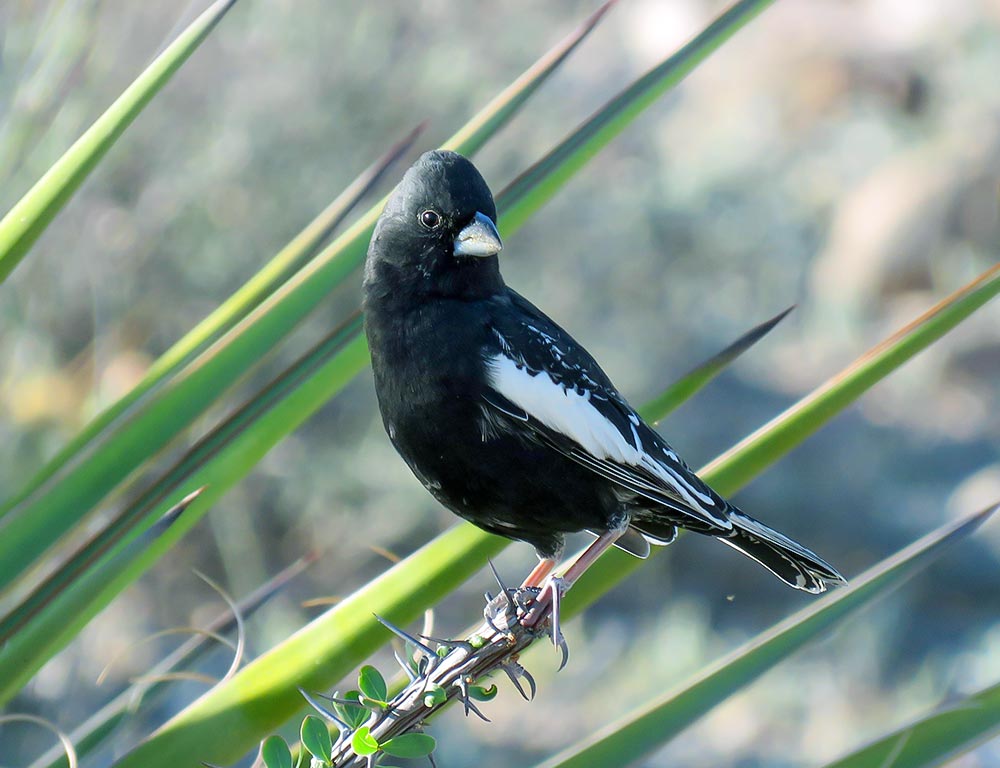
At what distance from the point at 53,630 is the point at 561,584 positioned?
0.78 m

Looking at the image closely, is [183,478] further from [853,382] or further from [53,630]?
[853,382]

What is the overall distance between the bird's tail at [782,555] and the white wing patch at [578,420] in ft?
0.27

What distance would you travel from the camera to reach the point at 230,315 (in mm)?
2170

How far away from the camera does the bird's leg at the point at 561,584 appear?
1.70m

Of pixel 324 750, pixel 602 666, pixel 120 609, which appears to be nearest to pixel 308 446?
pixel 120 609

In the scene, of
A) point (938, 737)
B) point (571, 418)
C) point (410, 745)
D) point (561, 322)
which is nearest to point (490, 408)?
point (571, 418)

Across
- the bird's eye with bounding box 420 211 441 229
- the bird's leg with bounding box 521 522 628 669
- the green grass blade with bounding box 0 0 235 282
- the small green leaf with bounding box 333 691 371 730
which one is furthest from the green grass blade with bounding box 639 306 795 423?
the green grass blade with bounding box 0 0 235 282

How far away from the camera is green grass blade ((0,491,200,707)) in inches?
66.2

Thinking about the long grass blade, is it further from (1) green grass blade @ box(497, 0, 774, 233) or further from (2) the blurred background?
(2) the blurred background

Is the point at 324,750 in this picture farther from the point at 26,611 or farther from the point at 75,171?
the point at 75,171

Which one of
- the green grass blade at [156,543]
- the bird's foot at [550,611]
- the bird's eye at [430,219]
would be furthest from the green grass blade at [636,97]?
the bird's foot at [550,611]

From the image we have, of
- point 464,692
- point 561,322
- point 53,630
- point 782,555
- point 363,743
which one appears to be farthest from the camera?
point 561,322

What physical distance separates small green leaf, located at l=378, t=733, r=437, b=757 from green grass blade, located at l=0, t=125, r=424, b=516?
0.89 meters

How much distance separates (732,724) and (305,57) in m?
4.38
